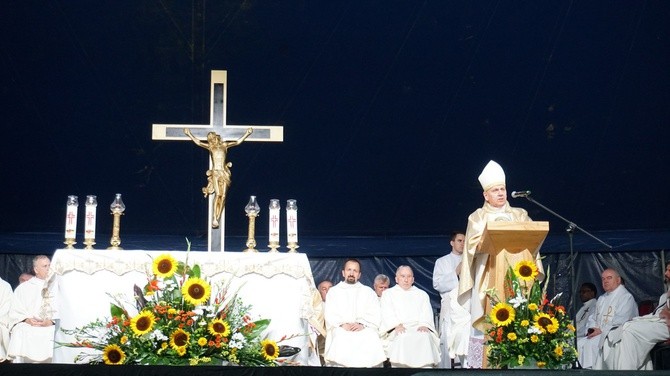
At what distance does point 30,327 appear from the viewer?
34.9 feet

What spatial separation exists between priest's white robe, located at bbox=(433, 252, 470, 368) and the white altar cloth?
3.71 metres

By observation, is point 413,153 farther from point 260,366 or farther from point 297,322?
point 260,366

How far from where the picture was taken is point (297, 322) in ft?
25.3

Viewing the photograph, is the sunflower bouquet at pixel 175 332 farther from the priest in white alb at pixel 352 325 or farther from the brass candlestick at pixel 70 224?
the priest in white alb at pixel 352 325

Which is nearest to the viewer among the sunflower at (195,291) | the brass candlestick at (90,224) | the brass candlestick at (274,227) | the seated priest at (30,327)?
the sunflower at (195,291)

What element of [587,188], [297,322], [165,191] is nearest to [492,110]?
[587,188]

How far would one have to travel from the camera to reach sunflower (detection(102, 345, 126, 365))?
18.1 feet

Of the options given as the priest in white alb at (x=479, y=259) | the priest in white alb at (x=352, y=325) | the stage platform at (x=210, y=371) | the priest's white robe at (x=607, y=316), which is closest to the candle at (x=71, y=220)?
the stage platform at (x=210, y=371)

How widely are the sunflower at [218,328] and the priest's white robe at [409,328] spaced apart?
17.9 ft

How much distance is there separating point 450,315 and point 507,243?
5.08m

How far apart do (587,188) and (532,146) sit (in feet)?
3.39

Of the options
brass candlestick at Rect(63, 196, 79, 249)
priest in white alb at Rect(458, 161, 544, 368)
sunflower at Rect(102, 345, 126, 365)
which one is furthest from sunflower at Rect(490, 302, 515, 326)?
brass candlestick at Rect(63, 196, 79, 249)

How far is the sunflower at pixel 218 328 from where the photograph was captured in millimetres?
5578

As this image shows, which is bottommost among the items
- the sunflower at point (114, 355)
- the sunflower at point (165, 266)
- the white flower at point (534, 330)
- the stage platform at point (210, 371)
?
the stage platform at point (210, 371)
